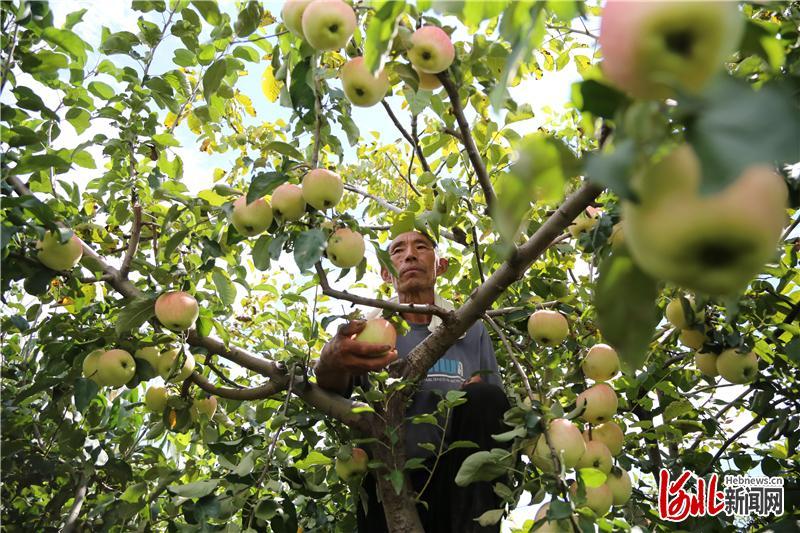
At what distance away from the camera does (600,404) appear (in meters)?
2.10

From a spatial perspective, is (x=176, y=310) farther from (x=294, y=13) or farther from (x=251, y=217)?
→ (x=294, y=13)

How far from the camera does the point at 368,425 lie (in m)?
2.22

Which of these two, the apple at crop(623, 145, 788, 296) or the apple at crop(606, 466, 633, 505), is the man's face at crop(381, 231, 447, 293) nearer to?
the apple at crop(606, 466, 633, 505)

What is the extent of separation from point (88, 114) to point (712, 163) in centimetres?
211

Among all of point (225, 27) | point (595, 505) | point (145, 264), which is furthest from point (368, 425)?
point (225, 27)

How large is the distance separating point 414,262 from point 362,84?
1.32 meters

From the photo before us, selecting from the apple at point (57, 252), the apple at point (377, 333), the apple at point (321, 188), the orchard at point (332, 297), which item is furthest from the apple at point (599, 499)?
the apple at point (57, 252)

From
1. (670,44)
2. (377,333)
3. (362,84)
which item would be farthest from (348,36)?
(670,44)

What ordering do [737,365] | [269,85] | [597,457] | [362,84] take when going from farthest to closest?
1. [269,85]
2. [737,365]
3. [597,457]
4. [362,84]

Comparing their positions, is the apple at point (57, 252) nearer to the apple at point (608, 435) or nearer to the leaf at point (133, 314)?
the leaf at point (133, 314)

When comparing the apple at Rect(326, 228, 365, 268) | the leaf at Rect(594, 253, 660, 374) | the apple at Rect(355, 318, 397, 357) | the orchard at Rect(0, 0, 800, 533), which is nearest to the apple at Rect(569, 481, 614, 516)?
the orchard at Rect(0, 0, 800, 533)

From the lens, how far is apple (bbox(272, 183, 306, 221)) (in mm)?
1967

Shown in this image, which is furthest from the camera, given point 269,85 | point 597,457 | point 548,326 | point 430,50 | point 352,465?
point 269,85

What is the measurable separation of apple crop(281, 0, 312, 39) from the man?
0.89 m
